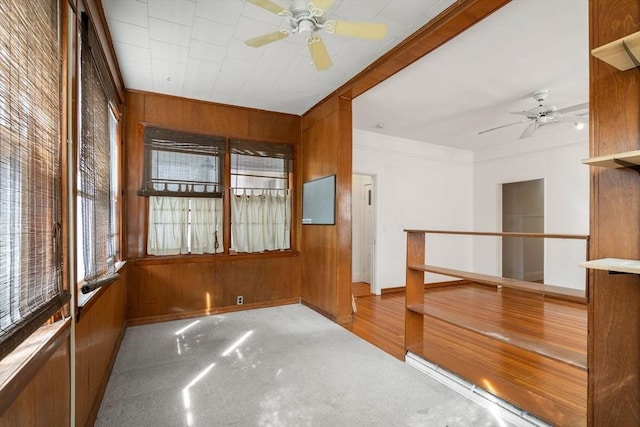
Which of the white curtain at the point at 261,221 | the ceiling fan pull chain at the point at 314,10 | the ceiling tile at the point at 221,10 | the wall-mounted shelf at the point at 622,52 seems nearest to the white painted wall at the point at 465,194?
the white curtain at the point at 261,221

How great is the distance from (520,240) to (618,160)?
621cm

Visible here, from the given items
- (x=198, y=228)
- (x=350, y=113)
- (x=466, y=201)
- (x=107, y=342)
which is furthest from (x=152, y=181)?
(x=466, y=201)

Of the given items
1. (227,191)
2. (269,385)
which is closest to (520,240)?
(227,191)

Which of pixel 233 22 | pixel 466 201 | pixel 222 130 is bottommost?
pixel 466 201

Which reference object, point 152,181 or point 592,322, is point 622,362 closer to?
point 592,322

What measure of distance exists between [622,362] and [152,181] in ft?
14.6

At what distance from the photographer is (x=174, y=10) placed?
242 centimetres

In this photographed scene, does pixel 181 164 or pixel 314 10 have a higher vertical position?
pixel 314 10

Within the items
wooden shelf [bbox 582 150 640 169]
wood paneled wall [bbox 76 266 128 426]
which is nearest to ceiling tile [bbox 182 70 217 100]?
wood paneled wall [bbox 76 266 128 426]

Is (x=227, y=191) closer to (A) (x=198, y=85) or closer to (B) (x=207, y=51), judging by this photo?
(A) (x=198, y=85)

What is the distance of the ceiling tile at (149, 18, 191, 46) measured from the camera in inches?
102

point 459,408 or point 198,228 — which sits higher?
point 198,228

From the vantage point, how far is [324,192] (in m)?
4.22

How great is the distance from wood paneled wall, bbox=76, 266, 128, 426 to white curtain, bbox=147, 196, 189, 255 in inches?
40.9
